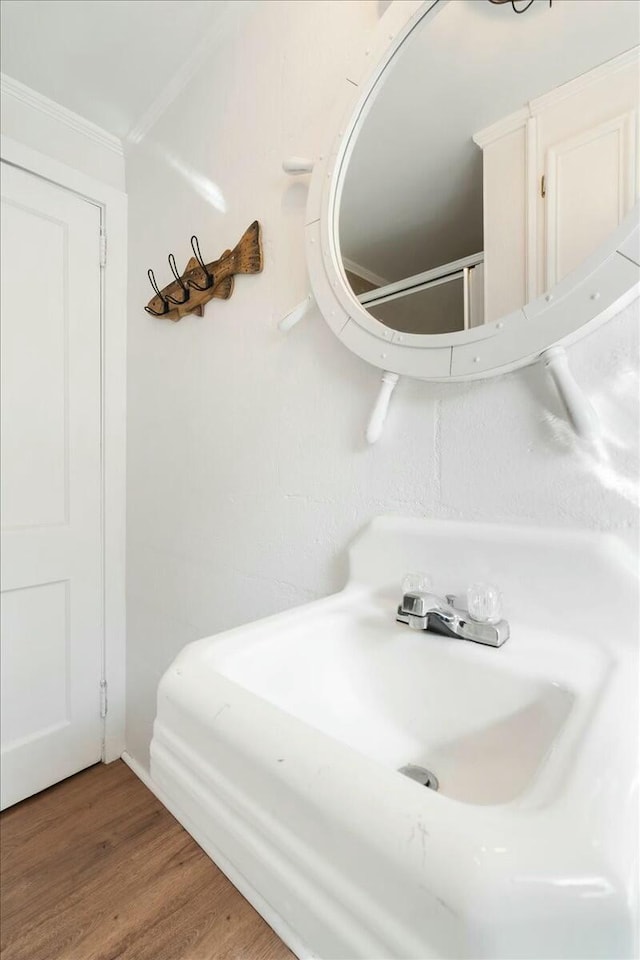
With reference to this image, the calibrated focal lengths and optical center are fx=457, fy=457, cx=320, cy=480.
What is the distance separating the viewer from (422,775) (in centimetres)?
53

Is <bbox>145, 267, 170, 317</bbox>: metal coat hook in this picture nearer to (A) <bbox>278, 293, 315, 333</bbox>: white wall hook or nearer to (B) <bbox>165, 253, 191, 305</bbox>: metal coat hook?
(B) <bbox>165, 253, 191, 305</bbox>: metal coat hook

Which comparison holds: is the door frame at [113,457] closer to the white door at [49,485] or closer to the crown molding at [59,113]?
the white door at [49,485]

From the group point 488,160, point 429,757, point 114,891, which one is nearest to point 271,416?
point 488,160

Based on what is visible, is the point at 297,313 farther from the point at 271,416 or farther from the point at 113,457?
the point at 113,457

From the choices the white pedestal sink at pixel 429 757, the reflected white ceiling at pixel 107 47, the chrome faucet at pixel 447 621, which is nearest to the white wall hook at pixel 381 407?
the white pedestal sink at pixel 429 757

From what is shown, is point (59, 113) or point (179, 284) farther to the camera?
point (59, 113)

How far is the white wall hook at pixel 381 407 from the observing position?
76 cm

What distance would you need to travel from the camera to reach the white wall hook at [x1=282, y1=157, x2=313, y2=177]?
2.94ft

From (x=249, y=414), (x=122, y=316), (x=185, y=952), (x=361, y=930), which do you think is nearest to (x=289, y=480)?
(x=249, y=414)

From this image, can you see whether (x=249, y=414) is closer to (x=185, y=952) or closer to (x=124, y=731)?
(x=185, y=952)

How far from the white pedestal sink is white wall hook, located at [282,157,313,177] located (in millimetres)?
710

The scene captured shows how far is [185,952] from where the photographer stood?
Result: 916 mm

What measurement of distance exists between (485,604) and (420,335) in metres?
0.41

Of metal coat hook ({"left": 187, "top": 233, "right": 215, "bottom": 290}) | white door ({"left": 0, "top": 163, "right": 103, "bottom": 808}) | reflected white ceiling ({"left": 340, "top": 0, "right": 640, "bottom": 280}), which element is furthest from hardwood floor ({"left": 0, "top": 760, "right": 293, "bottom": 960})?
metal coat hook ({"left": 187, "top": 233, "right": 215, "bottom": 290})
